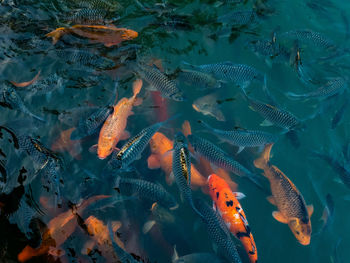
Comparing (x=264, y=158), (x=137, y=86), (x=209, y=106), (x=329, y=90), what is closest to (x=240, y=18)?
→ (x=209, y=106)

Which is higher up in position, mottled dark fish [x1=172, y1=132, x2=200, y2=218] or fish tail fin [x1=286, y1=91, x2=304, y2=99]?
fish tail fin [x1=286, y1=91, x2=304, y2=99]

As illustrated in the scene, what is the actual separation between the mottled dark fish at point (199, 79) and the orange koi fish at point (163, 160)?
1145mm

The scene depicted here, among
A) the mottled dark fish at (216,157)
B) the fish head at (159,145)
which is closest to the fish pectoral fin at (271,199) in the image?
the mottled dark fish at (216,157)

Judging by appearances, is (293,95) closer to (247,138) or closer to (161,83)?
(247,138)

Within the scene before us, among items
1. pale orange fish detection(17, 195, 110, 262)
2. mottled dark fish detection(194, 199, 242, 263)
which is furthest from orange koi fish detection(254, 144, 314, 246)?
pale orange fish detection(17, 195, 110, 262)

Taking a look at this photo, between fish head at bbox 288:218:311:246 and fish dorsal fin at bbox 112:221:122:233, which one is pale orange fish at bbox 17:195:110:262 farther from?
fish head at bbox 288:218:311:246

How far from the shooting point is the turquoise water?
3.51 m

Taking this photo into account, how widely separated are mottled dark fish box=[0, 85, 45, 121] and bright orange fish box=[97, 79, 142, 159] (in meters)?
1.01

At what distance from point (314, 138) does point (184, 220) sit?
3.07 meters

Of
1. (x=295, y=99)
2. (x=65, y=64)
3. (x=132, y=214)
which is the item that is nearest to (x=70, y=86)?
(x=65, y=64)

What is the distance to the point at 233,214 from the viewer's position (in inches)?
139

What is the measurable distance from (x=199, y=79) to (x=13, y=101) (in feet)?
9.40

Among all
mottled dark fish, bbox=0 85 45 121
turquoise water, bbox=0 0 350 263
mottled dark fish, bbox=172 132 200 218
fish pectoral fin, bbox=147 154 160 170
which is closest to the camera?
mottled dark fish, bbox=172 132 200 218

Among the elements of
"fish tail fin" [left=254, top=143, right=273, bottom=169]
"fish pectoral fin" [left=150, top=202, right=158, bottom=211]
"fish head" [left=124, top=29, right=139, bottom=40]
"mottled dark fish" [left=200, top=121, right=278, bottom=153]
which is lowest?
"fish pectoral fin" [left=150, top=202, right=158, bottom=211]
